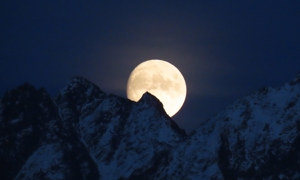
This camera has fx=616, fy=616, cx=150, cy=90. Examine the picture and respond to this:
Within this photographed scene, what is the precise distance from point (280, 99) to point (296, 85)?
6.57 metres

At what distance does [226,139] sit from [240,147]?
20.1 feet

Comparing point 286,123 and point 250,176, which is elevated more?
point 286,123

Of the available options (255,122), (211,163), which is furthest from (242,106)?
(211,163)

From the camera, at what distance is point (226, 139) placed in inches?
7589

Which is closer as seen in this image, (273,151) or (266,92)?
(273,151)

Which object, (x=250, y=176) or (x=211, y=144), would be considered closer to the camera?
(x=250, y=176)

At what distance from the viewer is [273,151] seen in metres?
182

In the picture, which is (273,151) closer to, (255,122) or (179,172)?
(255,122)

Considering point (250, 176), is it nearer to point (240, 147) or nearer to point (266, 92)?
point (240, 147)

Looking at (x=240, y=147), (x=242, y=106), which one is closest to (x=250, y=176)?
(x=240, y=147)

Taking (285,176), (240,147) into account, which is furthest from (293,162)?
(240,147)

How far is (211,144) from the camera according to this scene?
19512 centimetres

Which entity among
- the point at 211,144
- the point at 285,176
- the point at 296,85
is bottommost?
the point at 285,176

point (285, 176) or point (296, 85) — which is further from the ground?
point (296, 85)
